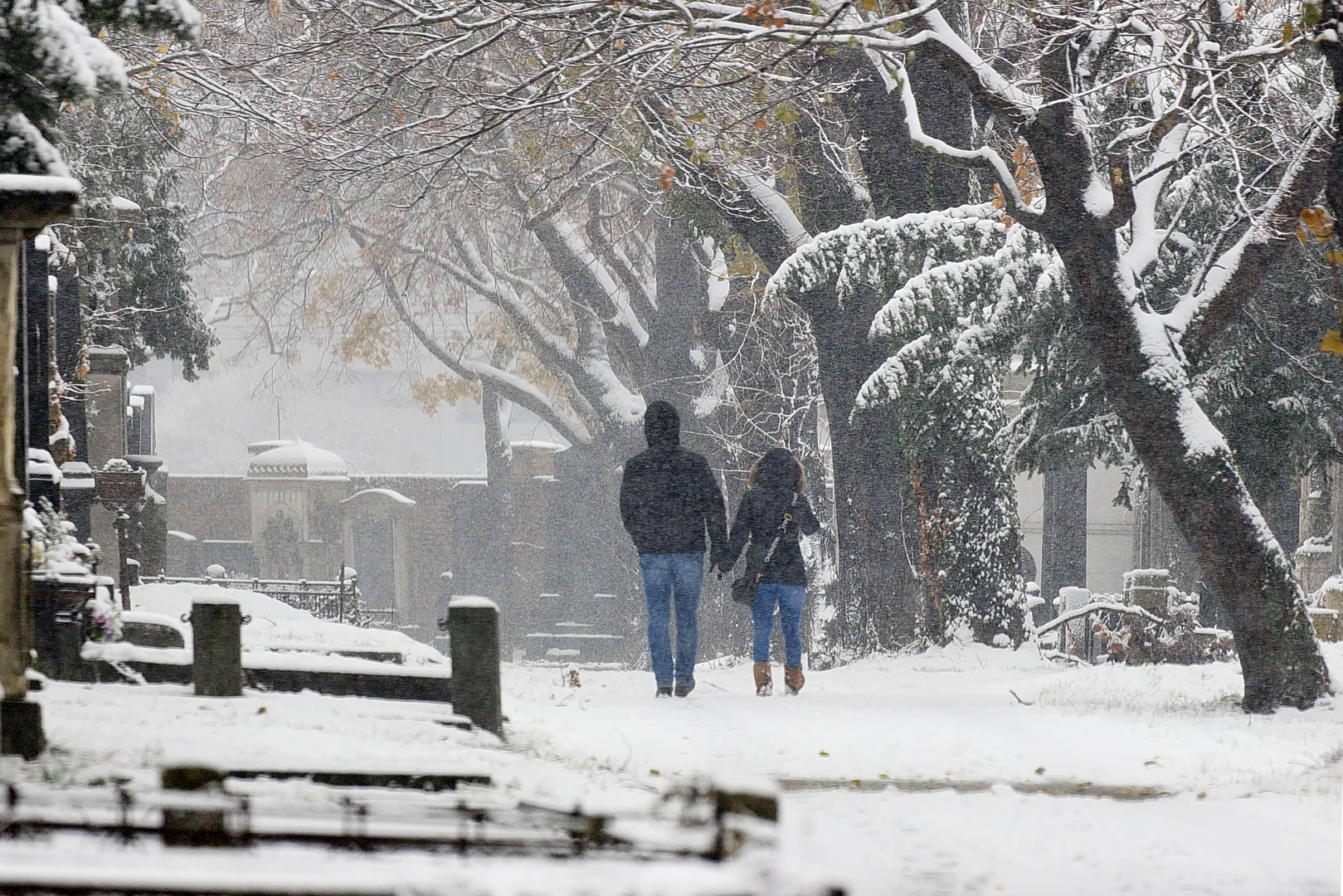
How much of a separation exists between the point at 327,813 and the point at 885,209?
10855mm

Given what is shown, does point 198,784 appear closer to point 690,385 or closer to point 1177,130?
point 1177,130

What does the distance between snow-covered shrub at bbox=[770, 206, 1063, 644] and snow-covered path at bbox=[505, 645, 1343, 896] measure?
5.18 feet

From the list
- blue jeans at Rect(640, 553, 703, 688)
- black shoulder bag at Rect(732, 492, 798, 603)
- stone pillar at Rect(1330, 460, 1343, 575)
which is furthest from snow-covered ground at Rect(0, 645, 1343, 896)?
stone pillar at Rect(1330, 460, 1343, 575)

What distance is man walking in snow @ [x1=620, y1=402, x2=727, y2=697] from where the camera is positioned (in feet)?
30.6

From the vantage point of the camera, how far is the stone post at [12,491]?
5.55 metres

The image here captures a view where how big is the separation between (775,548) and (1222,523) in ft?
9.63

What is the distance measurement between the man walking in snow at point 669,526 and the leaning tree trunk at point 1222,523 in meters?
2.92

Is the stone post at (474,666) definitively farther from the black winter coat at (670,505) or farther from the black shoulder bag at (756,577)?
the black shoulder bag at (756,577)

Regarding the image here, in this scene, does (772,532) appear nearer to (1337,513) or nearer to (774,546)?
(774,546)

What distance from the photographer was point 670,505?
930 cm

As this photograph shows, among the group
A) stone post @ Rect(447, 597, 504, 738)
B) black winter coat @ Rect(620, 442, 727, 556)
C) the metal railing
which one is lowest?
the metal railing

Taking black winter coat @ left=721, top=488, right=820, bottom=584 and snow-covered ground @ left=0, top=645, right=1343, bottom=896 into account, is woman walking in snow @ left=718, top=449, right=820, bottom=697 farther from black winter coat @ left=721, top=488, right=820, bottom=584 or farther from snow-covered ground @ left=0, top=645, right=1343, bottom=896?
snow-covered ground @ left=0, top=645, right=1343, bottom=896

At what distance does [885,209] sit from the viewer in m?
13.9

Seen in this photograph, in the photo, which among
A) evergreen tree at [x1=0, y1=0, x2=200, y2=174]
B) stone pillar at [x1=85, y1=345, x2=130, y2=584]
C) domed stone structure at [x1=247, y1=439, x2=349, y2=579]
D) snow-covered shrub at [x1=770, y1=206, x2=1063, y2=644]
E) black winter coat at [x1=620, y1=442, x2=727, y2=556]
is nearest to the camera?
evergreen tree at [x1=0, y1=0, x2=200, y2=174]
